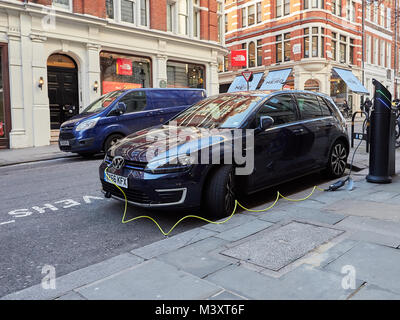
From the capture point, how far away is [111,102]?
11.1 metres

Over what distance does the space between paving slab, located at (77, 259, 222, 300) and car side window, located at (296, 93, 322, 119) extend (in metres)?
4.08

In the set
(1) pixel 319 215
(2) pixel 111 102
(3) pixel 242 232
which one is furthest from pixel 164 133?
→ (2) pixel 111 102

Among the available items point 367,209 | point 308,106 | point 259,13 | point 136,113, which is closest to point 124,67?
point 136,113

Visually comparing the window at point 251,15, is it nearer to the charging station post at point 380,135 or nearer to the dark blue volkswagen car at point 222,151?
the dark blue volkswagen car at point 222,151

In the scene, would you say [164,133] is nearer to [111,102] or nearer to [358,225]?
[358,225]

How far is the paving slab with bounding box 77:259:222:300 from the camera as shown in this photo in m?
2.74

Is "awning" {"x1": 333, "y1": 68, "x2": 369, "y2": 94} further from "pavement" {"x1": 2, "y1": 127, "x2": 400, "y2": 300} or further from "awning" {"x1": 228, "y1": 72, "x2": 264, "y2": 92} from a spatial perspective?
"pavement" {"x1": 2, "y1": 127, "x2": 400, "y2": 300}

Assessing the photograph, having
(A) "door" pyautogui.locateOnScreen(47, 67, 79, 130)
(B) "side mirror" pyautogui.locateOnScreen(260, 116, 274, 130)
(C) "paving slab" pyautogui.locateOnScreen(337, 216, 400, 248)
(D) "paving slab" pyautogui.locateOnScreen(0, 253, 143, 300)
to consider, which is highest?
(A) "door" pyautogui.locateOnScreen(47, 67, 79, 130)

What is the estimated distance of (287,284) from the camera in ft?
9.32

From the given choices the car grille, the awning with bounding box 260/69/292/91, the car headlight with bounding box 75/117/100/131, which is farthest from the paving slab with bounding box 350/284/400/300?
the awning with bounding box 260/69/292/91

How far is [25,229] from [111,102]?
694 cm

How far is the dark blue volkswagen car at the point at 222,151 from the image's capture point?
446 cm

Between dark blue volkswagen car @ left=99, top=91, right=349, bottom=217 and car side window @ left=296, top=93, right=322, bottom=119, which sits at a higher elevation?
car side window @ left=296, top=93, right=322, bottom=119

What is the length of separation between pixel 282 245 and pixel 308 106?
3.49 metres
